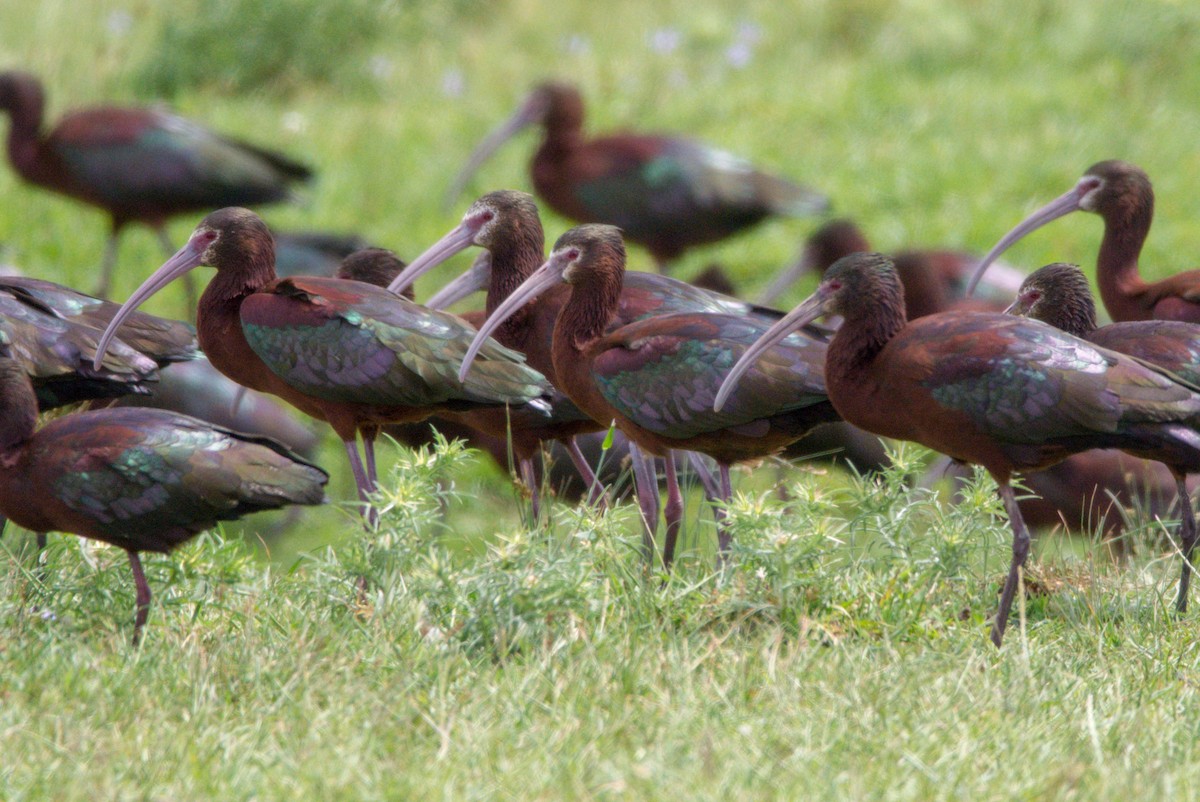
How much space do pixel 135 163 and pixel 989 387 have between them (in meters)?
7.17

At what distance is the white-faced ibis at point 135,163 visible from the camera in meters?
10.7

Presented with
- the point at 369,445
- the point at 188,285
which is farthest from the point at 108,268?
the point at 369,445

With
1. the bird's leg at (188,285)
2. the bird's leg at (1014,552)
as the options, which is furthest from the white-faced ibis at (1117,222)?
the bird's leg at (188,285)

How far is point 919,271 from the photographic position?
344 inches

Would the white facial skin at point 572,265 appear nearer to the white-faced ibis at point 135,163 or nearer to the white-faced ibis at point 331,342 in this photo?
the white-faced ibis at point 331,342

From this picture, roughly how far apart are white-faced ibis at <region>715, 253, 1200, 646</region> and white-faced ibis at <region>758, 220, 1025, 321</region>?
12.1ft

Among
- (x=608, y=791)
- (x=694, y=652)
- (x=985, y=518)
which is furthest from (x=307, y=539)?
(x=608, y=791)


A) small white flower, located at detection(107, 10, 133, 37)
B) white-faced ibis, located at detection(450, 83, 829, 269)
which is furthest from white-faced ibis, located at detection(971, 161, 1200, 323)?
small white flower, located at detection(107, 10, 133, 37)

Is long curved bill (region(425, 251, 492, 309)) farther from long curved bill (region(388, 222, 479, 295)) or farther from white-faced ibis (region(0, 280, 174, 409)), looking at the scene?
white-faced ibis (region(0, 280, 174, 409))

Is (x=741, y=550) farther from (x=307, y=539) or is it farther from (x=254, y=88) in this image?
(x=254, y=88)

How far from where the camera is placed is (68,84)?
46.8 ft

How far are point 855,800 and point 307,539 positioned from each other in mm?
6067

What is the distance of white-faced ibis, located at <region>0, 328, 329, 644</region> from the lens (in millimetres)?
4648

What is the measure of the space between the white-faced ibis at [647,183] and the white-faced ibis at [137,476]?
5928 mm
